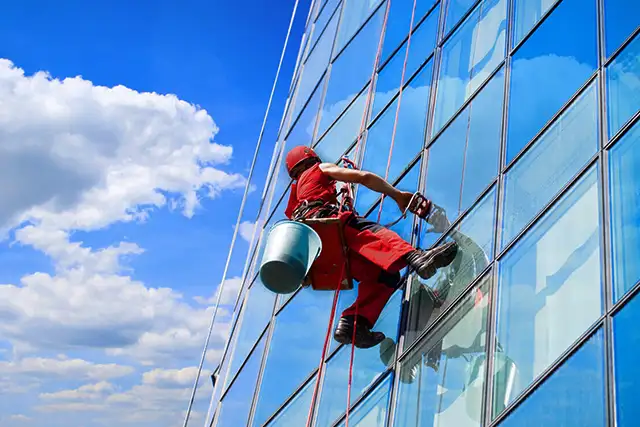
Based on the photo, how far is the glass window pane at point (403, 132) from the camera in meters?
7.30

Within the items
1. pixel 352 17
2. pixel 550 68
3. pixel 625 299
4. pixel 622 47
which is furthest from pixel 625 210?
pixel 352 17

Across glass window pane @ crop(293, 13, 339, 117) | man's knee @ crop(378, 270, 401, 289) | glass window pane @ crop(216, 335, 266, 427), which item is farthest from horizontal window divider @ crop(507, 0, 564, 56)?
glass window pane @ crop(293, 13, 339, 117)

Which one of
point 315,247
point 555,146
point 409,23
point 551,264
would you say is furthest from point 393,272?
point 409,23

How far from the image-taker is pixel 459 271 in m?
5.31

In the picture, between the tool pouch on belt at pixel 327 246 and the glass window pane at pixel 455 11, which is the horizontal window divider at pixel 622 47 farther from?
the glass window pane at pixel 455 11

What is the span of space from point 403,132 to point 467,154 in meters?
1.60

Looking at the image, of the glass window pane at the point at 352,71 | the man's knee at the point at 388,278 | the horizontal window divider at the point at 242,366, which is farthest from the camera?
the glass window pane at the point at 352,71

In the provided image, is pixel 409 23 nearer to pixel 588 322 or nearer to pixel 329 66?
pixel 329 66

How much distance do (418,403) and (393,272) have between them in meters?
0.92

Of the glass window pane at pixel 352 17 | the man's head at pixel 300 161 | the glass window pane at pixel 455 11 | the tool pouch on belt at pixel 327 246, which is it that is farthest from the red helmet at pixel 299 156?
the glass window pane at pixel 352 17

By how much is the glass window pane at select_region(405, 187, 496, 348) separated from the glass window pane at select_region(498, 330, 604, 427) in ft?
4.05

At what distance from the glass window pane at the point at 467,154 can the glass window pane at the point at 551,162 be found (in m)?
0.39

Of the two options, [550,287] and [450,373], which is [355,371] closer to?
[450,373]

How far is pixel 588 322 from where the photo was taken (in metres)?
4.03
